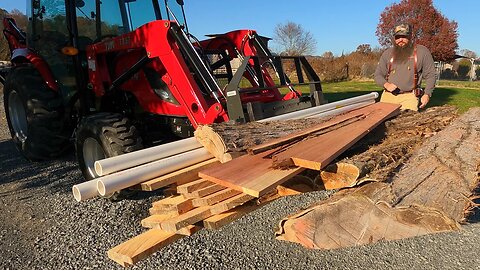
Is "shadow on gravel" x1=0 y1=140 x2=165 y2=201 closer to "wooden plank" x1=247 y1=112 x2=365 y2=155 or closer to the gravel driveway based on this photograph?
the gravel driveway

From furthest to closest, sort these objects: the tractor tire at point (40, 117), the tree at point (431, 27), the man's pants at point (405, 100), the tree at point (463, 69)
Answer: the tree at point (463, 69), the tree at point (431, 27), the tractor tire at point (40, 117), the man's pants at point (405, 100)

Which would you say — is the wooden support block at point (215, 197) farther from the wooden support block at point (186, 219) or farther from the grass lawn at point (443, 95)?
the grass lawn at point (443, 95)

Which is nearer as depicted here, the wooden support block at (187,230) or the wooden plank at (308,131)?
the wooden support block at (187,230)

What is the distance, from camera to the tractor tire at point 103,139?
427 cm

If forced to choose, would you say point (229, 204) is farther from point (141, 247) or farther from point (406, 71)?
point (406, 71)

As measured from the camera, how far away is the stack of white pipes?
7.80 ft

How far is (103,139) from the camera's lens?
4.33 metres

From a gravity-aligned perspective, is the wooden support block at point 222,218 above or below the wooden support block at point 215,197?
below

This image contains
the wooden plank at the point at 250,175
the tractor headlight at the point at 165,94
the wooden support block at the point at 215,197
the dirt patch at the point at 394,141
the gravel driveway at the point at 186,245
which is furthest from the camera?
the tractor headlight at the point at 165,94

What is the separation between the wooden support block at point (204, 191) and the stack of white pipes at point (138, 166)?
344 millimetres

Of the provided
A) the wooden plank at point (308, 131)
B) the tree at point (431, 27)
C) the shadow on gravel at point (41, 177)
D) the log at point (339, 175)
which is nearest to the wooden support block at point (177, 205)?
the wooden plank at point (308, 131)

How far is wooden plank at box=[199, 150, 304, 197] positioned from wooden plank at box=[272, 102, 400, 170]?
67mm

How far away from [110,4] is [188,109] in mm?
2352

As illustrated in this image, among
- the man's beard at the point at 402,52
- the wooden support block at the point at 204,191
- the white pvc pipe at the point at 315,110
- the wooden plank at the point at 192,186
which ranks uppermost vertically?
the man's beard at the point at 402,52
